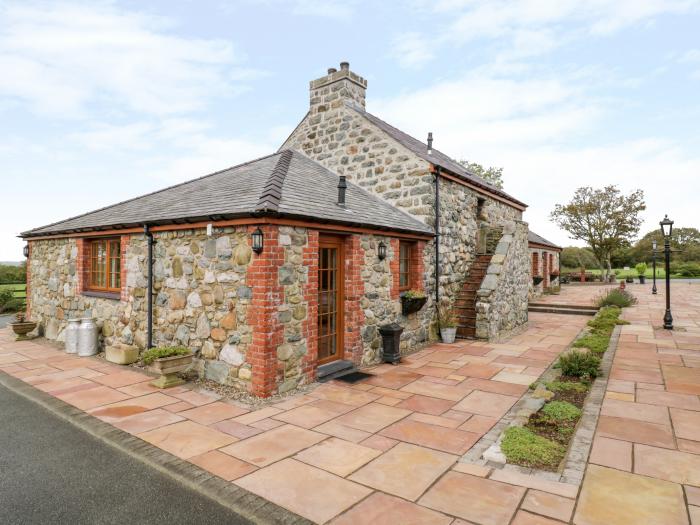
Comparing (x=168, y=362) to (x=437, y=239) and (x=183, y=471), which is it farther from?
(x=437, y=239)

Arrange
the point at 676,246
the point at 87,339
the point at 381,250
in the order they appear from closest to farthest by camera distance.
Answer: the point at 381,250 < the point at 87,339 < the point at 676,246

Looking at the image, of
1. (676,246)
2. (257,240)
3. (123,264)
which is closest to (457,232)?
(257,240)

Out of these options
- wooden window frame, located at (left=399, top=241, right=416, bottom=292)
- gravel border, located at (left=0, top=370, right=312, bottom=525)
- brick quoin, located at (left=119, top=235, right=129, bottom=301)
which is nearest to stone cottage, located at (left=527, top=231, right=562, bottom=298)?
wooden window frame, located at (left=399, top=241, right=416, bottom=292)

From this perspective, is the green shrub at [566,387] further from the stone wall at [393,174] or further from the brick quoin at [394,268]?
the brick quoin at [394,268]

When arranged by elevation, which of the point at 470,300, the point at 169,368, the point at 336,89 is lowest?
the point at 169,368

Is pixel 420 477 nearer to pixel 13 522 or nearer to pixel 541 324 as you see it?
pixel 13 522

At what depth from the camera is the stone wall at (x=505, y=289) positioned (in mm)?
9859

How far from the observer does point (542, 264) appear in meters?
22.8

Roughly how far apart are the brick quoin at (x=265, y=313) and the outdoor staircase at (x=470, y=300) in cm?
620

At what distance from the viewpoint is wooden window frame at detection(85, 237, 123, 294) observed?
28.5 ft

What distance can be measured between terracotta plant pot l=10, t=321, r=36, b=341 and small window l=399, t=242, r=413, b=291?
9741 millimetres

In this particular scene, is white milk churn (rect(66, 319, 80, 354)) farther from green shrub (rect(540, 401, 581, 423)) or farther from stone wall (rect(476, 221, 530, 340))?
stone wall (rect(476, 221, 530, 340))

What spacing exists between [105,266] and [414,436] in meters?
8.18

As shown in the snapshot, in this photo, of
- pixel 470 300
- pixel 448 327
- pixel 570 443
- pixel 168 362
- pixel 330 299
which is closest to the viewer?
pixel 570 443
